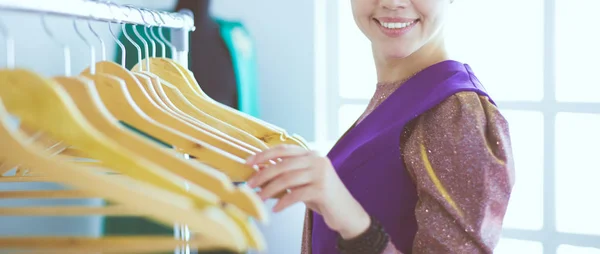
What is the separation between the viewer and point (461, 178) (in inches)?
41.1

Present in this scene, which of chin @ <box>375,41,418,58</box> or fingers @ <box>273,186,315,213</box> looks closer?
fingers @ <box>273,186,315,213</box>

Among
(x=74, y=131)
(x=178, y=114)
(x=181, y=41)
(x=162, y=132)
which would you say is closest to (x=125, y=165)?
(x=74, y=131)

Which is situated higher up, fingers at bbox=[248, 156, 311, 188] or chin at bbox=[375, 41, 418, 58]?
chin at bbox=[375, 41, 418, 58]

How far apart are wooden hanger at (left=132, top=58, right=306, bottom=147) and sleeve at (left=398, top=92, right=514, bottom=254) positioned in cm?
20

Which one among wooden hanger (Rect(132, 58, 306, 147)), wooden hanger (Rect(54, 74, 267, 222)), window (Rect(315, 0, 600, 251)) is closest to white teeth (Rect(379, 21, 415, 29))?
wooden hanger (Rect(132, 58, 306, 147))

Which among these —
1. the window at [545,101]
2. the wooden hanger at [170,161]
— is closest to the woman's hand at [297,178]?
the wooden hanger at [170,161]

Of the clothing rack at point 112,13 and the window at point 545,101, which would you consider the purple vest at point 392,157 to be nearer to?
the clothing rack at point 112,13

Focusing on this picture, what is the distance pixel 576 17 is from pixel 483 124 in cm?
181

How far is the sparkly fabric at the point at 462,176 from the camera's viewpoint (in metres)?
1.04

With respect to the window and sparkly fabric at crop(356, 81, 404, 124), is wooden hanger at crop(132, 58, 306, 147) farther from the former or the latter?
the window

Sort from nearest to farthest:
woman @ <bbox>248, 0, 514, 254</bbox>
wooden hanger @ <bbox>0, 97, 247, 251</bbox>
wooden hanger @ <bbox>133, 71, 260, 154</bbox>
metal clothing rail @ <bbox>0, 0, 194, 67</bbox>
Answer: wooden hanger @ <bbox>0, 97, 247, 251</bbox>, metal clothing rail @ <bbox>0, 0, 194, 67</bbox>, wooden hanger @ <bbox>133, 71, 260, 154</bbox>, woman @ <bbox>248, 0, 514, 254</bbox>

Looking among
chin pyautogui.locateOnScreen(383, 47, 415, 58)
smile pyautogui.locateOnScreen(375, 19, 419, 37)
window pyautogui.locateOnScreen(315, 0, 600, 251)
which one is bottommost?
window pyautogui.locateOnScreen(315, 0, 600, 251)

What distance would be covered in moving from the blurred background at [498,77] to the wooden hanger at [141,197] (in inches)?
77.0

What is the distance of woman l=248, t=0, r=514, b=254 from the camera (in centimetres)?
103
